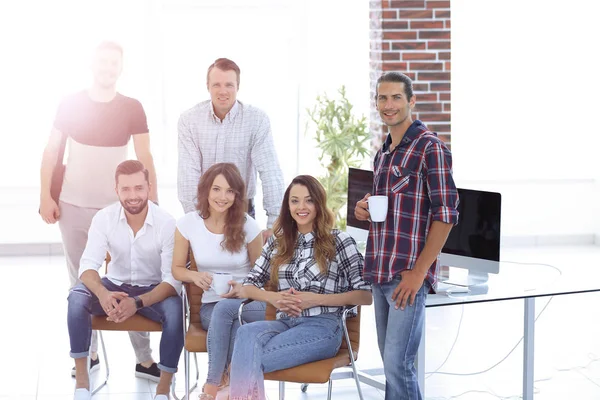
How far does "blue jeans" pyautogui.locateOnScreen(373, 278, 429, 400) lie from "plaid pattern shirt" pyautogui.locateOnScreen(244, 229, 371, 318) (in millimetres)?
361

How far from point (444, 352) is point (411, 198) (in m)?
2.21

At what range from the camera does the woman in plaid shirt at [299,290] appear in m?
3.29

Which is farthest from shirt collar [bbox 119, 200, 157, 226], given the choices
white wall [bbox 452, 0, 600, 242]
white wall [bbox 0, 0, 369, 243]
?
white wall [bbox 452, 0, 600, 242]

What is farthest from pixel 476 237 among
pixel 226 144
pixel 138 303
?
pixel 138 303

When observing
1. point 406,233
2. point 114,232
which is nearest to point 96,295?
point 114,232

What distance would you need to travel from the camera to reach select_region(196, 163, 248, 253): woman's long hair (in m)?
3.82

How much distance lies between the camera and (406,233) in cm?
300

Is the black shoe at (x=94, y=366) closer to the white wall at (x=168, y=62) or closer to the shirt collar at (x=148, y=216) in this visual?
the shirt collar at (x=148, y=216)

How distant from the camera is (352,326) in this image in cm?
358

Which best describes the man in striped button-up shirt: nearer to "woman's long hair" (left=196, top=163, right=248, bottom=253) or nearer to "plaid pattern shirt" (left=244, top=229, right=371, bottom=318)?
"woman's long hair" (left=196, top=163, right=248, bottom=253)

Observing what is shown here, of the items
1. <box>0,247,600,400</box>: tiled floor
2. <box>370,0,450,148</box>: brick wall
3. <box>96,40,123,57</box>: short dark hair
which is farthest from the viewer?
<box>370,0,450,148</box>: brick wall

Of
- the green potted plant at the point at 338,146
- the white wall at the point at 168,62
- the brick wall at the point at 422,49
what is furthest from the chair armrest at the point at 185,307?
the white wall at the point at 168,62

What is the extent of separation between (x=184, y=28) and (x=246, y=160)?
3871 millimetres

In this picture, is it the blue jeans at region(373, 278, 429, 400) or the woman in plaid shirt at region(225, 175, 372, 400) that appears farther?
the woman in plaid shirt at region(225, 175, 372, 400)
